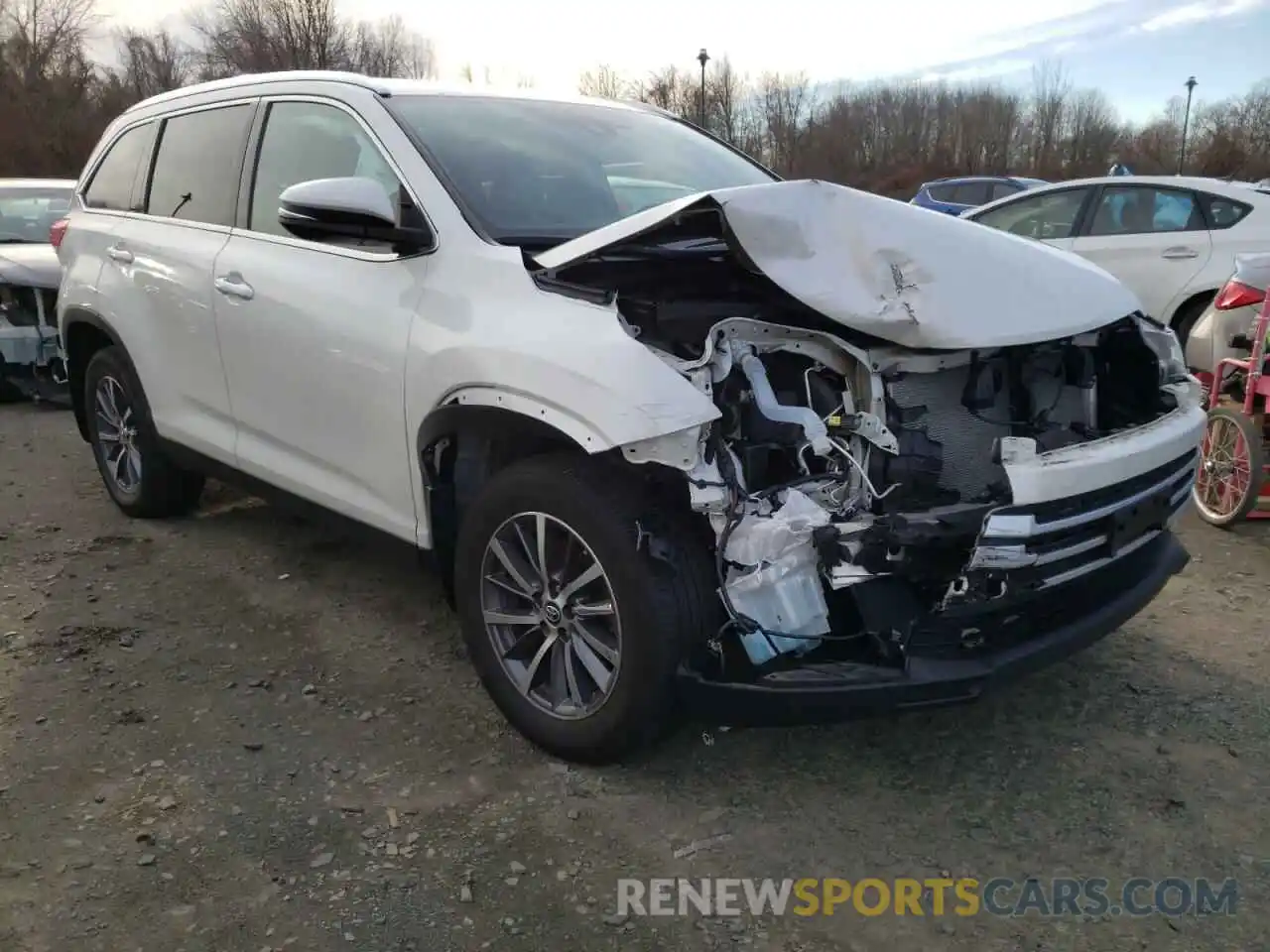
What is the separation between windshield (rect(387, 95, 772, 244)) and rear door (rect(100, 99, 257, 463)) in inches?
42.4

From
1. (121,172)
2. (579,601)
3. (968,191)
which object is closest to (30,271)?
(121,172)

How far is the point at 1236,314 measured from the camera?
5316mm

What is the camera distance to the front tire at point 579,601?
260 centimetres

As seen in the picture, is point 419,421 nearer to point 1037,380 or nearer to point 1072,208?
point 1037,380

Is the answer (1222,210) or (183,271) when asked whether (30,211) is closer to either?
(183,271)

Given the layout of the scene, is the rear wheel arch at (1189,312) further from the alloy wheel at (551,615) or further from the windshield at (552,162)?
the alloy wheel at (551,615)

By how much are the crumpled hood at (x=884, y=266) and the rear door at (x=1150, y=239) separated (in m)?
5.22

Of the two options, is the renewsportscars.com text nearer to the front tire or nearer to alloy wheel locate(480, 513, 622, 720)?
the front tire

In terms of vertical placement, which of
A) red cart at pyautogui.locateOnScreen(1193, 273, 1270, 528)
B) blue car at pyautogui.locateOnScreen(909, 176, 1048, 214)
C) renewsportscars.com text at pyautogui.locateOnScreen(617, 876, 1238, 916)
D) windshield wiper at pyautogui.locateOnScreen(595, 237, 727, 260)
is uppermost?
windshield wiper at pyautogui.locateOnScreen(595, 237, 727, 260)

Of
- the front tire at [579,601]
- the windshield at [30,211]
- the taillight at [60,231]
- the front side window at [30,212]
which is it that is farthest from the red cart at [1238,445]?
the front side window at [30,212]

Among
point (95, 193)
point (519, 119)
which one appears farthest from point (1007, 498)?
point (95, 193)

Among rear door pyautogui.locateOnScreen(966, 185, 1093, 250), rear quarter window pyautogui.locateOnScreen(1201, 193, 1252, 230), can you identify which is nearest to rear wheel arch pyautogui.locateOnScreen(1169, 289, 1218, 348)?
rear quarter window pyautogui.locateOnScreen(1201, 193, 1252, 230)

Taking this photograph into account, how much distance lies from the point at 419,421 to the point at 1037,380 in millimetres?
1852

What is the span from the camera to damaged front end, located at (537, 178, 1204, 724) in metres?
2.46
